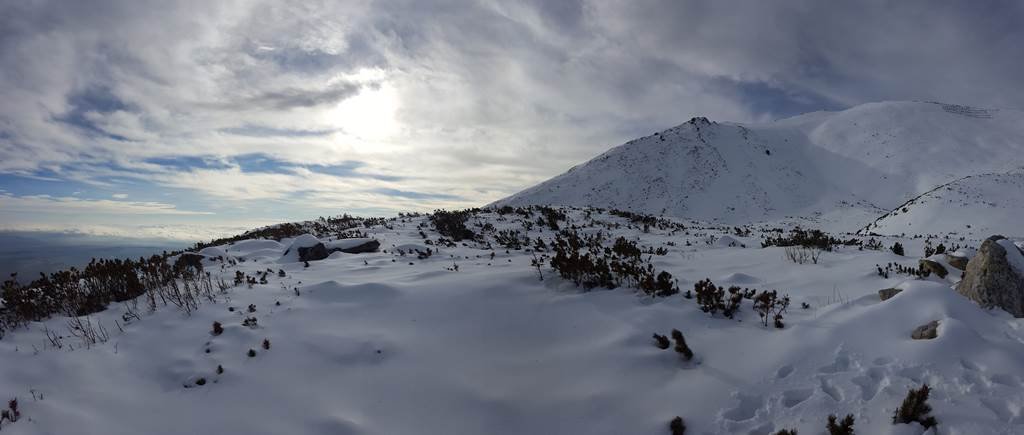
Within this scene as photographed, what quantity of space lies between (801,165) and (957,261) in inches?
2591

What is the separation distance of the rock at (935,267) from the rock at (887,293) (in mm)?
1788

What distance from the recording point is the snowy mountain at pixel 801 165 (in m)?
→ 51.4

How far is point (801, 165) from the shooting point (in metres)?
62.6

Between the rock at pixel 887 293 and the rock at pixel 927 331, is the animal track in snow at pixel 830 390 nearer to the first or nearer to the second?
the rock at pixel 927 331

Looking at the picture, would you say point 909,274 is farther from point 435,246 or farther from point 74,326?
point 74,326

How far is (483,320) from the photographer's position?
631cm

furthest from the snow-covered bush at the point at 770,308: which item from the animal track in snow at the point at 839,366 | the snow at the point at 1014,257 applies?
the snow at the point at 1014,257

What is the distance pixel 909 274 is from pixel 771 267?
2.00 metres

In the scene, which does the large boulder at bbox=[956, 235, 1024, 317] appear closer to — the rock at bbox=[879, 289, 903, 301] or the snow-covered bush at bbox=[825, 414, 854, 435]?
the rock at bbox=[879, 289, 903, 301]

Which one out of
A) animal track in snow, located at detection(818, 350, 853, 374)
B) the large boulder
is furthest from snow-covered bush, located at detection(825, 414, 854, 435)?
the large boulder

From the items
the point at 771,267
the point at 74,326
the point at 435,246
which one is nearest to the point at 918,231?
the point at 771,267

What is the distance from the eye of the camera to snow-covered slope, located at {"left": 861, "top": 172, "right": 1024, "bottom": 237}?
24391mm

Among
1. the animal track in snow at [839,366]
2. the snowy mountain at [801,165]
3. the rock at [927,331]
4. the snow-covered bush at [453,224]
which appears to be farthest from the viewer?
the snowy mountain at [801,165]

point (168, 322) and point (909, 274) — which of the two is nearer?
point (168, 322)
